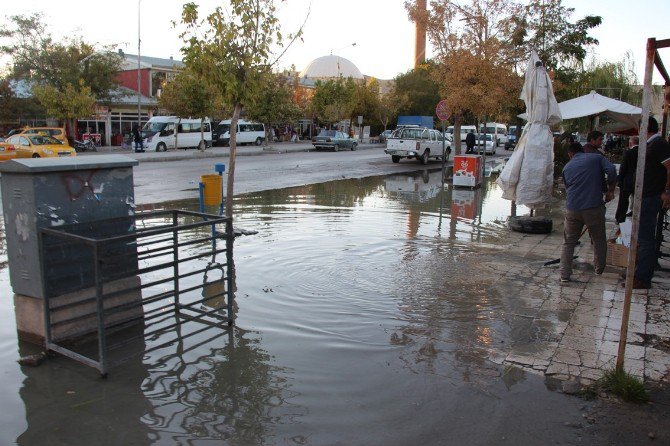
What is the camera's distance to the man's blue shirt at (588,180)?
284 inches

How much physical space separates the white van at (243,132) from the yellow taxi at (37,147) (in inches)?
893

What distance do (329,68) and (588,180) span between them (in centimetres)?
7774

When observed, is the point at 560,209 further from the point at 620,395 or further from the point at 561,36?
the point at 620,395

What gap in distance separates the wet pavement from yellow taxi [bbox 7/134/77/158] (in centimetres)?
1727

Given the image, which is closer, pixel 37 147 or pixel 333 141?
pixel 37 147

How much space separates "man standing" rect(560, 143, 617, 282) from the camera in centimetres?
721

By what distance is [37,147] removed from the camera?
24.0 m

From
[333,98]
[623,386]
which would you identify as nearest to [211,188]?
[623,386]

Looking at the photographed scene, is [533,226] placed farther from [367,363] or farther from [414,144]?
[414,144]

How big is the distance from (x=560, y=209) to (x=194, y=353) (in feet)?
40.4

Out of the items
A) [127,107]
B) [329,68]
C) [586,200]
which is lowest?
[586,200]

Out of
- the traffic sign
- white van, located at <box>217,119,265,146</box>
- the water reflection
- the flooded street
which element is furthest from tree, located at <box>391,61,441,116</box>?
the water reflection

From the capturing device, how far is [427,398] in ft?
13.9

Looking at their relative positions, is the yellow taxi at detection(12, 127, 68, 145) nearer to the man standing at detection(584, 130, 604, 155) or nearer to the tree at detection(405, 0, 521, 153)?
the tree at detection(405, 0, 521, 153)
